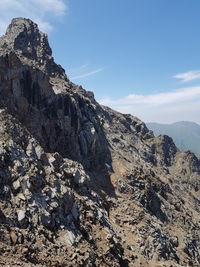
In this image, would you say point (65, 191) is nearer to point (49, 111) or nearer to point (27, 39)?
point (49, 111)

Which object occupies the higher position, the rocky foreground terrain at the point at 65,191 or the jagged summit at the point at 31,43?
the jagged summit at the point at 31,43

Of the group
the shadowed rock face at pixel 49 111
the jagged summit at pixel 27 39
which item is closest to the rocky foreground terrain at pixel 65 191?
the shadowed rock face at pixel 49 111

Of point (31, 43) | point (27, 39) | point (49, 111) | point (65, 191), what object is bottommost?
point (65, 191)

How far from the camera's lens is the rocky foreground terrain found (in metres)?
34.0

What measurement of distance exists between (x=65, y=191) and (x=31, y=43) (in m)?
68.5

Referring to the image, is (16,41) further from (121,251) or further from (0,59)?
→ (121,251)

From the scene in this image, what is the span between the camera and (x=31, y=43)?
99.8 meters

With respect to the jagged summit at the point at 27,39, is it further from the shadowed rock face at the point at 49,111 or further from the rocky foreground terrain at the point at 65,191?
the shadowed rock face at the point at 49,111

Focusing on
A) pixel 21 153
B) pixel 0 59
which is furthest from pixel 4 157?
pixel 0 59

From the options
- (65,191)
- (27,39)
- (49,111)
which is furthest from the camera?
(27,39)

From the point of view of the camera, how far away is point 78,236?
38000 mm

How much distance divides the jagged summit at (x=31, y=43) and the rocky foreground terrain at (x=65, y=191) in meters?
0.35

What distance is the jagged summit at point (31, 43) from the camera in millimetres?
94625

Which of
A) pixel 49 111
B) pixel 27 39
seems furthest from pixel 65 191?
→ pixel 27 39
